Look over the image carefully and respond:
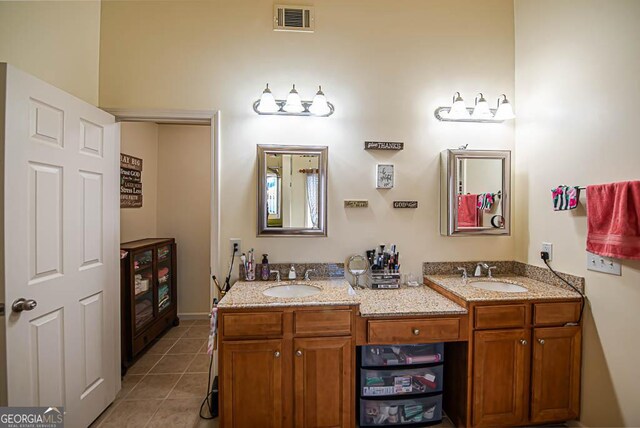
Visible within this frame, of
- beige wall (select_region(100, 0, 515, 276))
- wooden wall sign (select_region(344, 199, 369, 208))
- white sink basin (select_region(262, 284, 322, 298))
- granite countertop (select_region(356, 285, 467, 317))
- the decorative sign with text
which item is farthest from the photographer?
the decorative sign with text

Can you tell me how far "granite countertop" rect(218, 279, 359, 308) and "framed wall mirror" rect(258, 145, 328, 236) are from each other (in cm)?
39

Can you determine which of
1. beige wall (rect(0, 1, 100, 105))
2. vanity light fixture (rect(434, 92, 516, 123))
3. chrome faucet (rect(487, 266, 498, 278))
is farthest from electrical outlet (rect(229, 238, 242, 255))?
chrome faucet (rect(487, 266, 498, 278))

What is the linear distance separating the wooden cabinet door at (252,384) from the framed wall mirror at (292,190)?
845 mm

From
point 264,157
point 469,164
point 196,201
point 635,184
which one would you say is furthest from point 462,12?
point 196,201

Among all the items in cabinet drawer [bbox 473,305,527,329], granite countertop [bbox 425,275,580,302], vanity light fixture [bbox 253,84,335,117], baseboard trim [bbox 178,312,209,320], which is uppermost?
vanity light fixture [bbox 253,84,335,117]

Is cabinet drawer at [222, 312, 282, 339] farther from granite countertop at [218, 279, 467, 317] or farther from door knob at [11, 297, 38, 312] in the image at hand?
door knob at [11, 297, 38, 312]

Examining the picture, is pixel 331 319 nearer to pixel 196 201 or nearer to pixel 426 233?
pixel 426 233

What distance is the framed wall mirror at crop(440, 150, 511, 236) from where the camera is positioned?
2.21 meters

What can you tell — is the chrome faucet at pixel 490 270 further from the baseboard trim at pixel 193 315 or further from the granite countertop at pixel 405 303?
the baseboard trim at pixel 193 315

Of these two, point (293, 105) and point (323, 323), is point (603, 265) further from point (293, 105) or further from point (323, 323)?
point (293, 105)

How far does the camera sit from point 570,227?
1.88m

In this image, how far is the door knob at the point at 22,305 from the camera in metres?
1.31

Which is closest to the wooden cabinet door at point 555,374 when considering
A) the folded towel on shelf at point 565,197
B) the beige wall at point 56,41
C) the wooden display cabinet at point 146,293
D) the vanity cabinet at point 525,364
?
the vanity cabinet at point 525,364

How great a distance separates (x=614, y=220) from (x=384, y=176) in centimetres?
138
